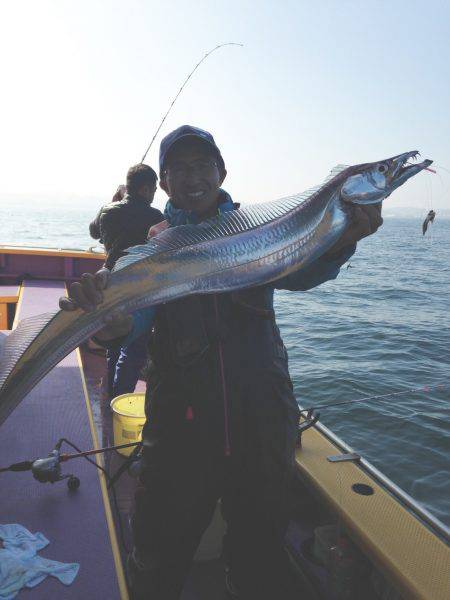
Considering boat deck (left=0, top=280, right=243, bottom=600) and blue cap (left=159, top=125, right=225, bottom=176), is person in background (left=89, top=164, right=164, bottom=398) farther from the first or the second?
blue cap (left=159, top=125, right=225, bottom=176)

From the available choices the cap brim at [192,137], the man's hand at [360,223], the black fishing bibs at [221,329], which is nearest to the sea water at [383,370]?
the black fishing bibs at [221,329]

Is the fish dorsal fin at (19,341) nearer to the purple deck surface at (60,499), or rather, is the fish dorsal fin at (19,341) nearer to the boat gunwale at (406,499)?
the purple deck surface at (60,499)

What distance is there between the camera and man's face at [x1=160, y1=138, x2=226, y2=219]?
2740 mm

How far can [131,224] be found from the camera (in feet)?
17.2

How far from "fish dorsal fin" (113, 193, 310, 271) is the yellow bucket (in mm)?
2380

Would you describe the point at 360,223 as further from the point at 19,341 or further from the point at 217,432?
the point at 19,341

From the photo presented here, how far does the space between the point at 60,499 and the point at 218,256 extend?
2.08m

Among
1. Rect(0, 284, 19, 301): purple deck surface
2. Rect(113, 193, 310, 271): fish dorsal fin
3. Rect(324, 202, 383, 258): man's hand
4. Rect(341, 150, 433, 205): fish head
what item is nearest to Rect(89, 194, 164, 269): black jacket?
Rect(113, 193, 310, 271): fish dorsal fin

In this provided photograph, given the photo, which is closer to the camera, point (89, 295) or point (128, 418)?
point (89, 295)

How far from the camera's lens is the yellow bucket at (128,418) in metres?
4.41

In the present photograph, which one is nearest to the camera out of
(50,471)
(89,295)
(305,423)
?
(89,295)

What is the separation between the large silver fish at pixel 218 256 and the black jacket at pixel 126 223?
2.89 metres

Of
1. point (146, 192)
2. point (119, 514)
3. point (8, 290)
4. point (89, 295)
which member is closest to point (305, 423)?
point (119, 514)

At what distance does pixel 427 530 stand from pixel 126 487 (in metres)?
2.73
